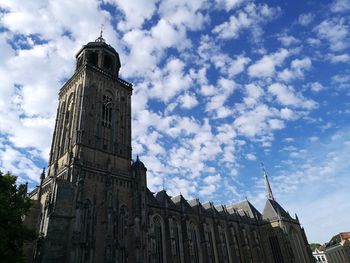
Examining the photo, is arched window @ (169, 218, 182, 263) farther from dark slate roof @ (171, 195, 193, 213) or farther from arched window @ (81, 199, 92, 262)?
arched window @ (81, 199, 92, 262)

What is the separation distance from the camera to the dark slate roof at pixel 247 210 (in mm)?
56475

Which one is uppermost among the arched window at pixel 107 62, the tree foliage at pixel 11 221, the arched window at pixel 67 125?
the arched window at pixel 107 62

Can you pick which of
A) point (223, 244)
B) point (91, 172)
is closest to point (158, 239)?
point (91, 172)

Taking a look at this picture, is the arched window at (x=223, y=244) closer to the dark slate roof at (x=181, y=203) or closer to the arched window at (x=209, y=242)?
the arched window at (x=209, y=242)

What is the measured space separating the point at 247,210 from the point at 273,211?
4922 mm

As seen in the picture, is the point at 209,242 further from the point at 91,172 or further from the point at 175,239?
the point at 91,172

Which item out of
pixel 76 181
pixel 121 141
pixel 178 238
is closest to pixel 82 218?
pixel 76 181

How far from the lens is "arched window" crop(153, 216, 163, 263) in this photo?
3401cm

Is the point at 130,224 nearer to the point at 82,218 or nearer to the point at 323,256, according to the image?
the point at 82,218

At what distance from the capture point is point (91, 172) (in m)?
30.2

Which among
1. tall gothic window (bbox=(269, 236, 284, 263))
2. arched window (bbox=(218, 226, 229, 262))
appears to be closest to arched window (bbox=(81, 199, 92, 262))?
arched window (bbox=(218, 226, 229, 262))

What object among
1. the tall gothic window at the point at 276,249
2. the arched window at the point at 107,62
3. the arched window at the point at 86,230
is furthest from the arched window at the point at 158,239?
the tall gothic window at the point at 276,249

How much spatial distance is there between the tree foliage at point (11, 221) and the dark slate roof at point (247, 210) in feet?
141

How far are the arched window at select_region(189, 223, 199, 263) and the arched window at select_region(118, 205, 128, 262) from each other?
11.9 meters
